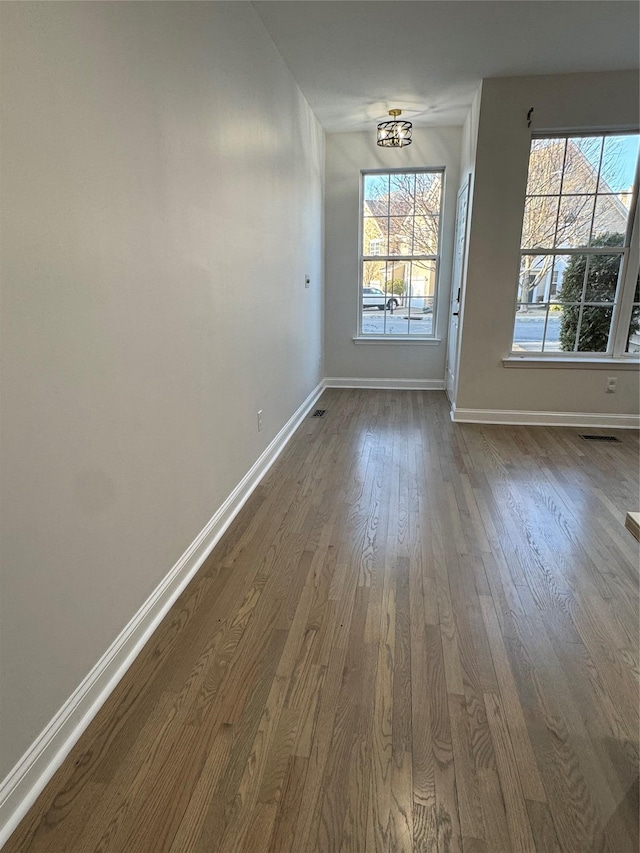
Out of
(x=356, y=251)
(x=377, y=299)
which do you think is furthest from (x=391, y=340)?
(x=356, y=251)

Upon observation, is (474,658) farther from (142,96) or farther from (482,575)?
(142,96)

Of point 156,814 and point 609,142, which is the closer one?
point 156,814

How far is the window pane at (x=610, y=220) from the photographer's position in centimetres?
382

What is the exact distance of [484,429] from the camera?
415 cm

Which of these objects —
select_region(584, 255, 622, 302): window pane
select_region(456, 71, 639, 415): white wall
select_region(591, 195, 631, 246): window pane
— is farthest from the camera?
select_region(584, 255, 622, 302): window pane

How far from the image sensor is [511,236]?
154 inches

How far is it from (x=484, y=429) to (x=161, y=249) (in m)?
3.24

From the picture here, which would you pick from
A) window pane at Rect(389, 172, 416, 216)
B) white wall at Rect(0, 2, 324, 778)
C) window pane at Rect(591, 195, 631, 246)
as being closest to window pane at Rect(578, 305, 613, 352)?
window pane at Rect(591, 195, 631, 246)

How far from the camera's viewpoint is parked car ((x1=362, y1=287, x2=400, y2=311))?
5402mm

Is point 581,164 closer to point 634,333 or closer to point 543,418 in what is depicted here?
point 634,333

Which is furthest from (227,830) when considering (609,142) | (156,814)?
(609,142)

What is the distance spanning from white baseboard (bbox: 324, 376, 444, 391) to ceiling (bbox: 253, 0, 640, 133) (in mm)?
2721

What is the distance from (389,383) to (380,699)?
14.4ft

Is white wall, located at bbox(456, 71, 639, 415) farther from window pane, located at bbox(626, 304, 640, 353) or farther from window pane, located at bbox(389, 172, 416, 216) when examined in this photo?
window pane, located at bbox(389, 172, 416, 216)
